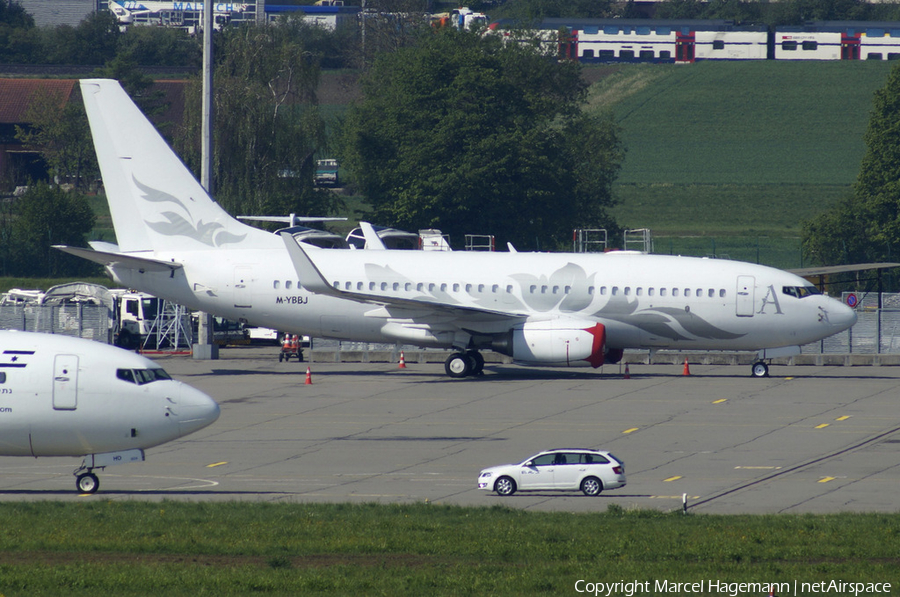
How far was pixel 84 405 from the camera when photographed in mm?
24484

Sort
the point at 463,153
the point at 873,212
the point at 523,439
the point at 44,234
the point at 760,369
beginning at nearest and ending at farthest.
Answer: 1. the point at 523,439
2. the point at 760,369
3. the point at 873,212
4. the point at 463,153
5. the point at 44,234

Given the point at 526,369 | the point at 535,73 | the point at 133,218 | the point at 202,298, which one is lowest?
the point at 526,369

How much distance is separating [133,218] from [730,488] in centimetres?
2990

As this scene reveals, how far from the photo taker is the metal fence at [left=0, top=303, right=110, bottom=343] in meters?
57.4

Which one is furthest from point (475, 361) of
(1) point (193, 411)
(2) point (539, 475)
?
(1) point (193, 411)

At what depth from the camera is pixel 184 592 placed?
1595 cm

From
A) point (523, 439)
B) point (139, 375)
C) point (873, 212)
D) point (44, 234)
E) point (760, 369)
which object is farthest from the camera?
point (44, 234)

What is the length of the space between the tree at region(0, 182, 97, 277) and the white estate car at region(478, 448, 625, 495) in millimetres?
68917

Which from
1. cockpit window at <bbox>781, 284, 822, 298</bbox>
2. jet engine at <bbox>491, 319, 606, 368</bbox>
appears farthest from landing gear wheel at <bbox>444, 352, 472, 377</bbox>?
cockpit window at <bbox>781, 284, 822, 298</bbox>

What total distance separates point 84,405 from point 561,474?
10.1 metres

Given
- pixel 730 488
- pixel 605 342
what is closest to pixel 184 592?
pixel 730 488

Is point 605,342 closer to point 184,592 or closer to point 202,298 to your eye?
point 202,298

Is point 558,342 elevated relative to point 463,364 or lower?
elevated

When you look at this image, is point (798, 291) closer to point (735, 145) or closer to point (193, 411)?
point (193, 411)
